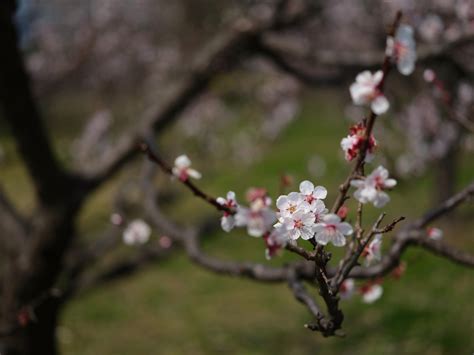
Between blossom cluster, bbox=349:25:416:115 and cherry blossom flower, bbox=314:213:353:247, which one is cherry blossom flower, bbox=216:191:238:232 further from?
blossom cluster, bbox=349:25:416:115

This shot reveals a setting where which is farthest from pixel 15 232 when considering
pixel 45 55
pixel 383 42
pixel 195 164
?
pixel 45 55

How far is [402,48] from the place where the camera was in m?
1.25

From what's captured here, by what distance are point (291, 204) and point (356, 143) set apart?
0.21 metres

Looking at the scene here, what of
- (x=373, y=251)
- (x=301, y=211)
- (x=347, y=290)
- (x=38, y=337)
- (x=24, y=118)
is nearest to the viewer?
Answer: (x=301, y=211)

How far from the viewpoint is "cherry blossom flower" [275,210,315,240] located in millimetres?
1356

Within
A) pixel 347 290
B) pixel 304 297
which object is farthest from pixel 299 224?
pixel 347 290

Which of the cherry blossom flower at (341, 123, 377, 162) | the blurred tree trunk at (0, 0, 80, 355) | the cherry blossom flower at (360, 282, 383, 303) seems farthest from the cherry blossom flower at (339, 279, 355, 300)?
the blurred tree trunk at (0, 0, 80, 355)

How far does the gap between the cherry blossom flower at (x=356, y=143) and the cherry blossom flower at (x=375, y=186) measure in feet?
0.17

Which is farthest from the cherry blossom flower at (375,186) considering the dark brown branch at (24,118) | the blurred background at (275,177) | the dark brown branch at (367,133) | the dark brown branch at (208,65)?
the dark brown branch at (208,65)

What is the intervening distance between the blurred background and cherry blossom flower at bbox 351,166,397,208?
0.70 metres

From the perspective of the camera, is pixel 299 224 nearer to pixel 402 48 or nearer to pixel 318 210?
pixel 318 210

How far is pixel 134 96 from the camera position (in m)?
19.8

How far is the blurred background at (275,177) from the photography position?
4309 mm

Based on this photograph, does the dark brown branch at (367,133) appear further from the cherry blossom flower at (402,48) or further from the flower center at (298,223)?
the flower center at (298,223)
